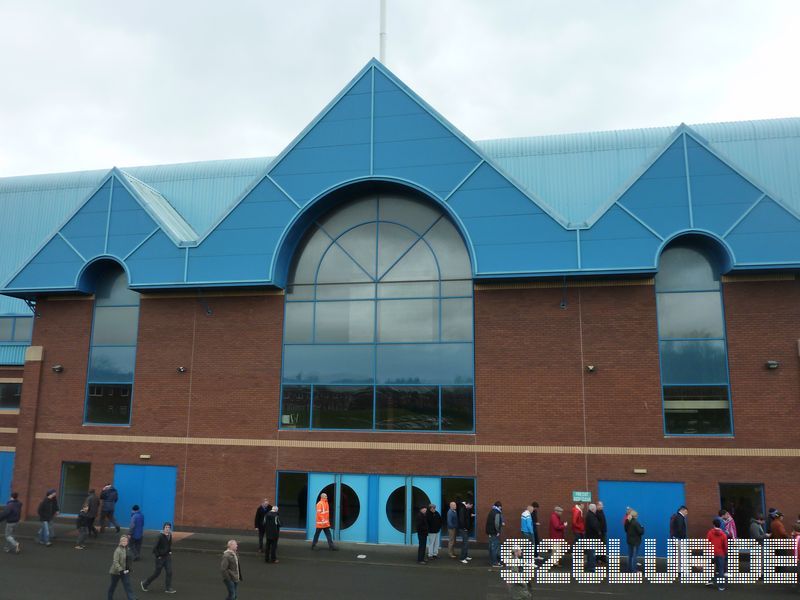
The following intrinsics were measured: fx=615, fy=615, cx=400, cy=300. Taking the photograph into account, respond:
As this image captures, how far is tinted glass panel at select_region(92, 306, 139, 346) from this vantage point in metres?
21.9

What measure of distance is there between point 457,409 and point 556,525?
435 cm

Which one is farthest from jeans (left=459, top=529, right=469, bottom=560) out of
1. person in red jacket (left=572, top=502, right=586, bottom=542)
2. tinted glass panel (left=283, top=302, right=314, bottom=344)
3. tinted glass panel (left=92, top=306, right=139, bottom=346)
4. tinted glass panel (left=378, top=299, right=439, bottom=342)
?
tinted glass panel (left=92, top=306, right=139, bottom=346)

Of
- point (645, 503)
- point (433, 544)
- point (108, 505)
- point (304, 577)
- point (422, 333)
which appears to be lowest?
point (304, 577)

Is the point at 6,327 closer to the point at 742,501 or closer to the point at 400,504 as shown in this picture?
the point at 400,504

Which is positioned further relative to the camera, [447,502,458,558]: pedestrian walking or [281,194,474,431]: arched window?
[281,194,474,431]: arched window

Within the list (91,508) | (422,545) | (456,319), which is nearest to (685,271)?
(456,319)

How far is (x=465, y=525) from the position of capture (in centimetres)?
1703

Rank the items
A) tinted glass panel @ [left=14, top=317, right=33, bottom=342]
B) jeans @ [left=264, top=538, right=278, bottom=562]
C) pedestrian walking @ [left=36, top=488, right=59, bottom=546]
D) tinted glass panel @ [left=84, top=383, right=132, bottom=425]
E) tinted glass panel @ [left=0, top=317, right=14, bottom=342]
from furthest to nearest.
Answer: tinted glass panel @ [left=0, top=317, right=14, bottom=342] → tinted glass panel @ [left=14, top=317, right=33, bottom=342] → tinted glass panel @ [left=84, top=383, right=132, bottom=425] → pedestrian walking @ [left=36, top=488, right=59, bottom=546] → jeans @ [left=264, top=538, right=278, bottom=562]

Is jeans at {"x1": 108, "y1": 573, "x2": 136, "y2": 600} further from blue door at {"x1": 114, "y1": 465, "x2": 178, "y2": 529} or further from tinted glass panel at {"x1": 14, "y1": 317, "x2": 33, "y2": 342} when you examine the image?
tinted glass panel at {"x1": 14, "y1": 317, "x2": 33, "y2": 342}

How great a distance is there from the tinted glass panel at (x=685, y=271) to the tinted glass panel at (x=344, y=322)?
9.02m

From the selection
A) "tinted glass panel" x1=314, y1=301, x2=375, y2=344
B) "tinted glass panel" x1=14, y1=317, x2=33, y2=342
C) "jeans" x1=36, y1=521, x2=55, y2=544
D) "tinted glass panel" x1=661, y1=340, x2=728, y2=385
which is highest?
"tinted glass panel" x1=14, y1=317, x2=33, y2=342

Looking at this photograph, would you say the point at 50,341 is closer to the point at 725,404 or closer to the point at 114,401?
the point at 114,401

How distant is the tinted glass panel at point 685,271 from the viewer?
1844cm

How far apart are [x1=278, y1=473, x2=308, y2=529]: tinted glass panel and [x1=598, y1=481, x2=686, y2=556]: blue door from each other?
356 inches
